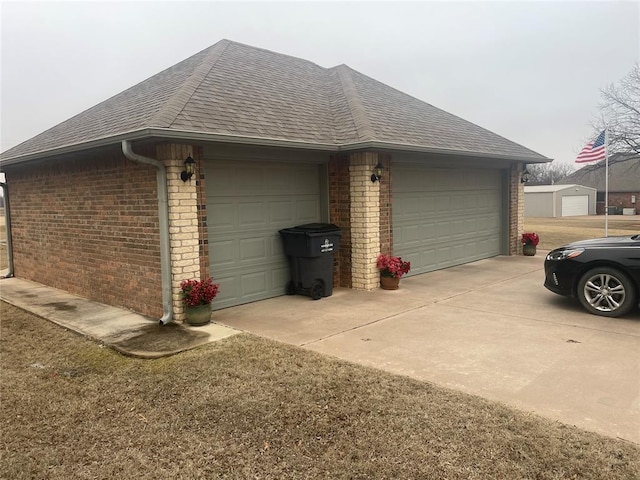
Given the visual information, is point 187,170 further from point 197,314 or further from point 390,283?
point 390,283

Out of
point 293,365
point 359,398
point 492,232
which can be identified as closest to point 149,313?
point 293,365

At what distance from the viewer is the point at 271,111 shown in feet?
26.7

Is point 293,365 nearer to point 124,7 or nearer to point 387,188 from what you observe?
point 387,188

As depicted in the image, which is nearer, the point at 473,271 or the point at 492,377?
the point at 492,377

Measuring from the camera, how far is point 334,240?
7.96 metres

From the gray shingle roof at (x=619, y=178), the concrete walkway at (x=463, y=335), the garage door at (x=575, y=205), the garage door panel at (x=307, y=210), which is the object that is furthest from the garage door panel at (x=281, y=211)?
the gray shingle roof at (x=619, y=178)

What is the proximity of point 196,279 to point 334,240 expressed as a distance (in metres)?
2.48

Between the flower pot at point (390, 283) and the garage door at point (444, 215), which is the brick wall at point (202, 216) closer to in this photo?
the flower pot at point (390, 283)

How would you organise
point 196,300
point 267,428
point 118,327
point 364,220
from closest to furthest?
point 267,428 < point 196,300 < point 118,327 < point 364,220

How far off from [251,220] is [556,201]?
133 ft

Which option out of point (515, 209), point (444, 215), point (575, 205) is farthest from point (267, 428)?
point (575, 205)

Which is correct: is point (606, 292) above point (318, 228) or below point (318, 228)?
below

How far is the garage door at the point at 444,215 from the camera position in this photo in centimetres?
973

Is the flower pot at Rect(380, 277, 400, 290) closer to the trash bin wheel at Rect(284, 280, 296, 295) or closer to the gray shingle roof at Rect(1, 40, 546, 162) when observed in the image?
the trash bin wheel at Rect(284, 280, 296, 295)
